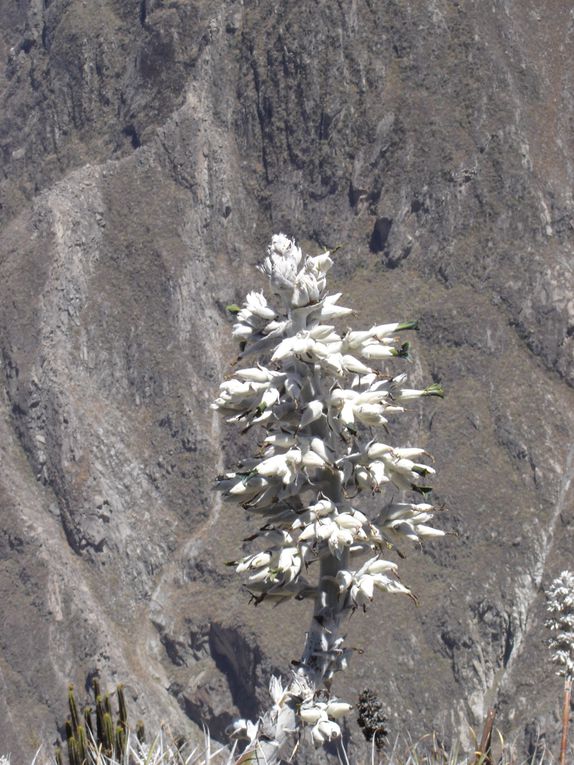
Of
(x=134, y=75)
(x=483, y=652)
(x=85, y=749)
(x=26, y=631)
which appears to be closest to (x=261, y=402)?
(x=85, y=749)

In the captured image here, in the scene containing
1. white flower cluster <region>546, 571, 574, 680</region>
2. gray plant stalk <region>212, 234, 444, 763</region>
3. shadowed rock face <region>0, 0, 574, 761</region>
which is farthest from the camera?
shadowed rock face <region>0, 0, 574, 761</region>

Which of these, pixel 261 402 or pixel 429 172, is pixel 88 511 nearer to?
pixel 429 172

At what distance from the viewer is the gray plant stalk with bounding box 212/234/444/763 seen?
9.09m

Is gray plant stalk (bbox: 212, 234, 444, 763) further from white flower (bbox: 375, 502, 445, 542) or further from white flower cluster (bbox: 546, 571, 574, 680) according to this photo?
white flower cluster (bbox: 546, 571, 574, 680)

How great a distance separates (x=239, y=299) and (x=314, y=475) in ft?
528

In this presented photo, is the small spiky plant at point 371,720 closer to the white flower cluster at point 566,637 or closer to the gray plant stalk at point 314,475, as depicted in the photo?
the gray plant stalk at point 314,475

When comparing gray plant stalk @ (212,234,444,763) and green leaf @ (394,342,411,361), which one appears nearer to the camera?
gray plant stalk @ (212,234,444,763)

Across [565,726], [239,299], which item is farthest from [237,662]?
[565,726]

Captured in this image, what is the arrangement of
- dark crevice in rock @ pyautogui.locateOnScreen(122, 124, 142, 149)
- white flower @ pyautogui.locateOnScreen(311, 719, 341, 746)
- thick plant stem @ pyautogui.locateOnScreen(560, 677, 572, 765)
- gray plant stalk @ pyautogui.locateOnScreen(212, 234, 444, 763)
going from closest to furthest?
white flower @ pyautogui.locateOnScreen(311, 719, 341, 746), gray plant stalk @ pyautogui.locateOnScreen(212, 234, 444, 763), thick plant stem @ pyautogui.locateOnScreen(560, 677, 572, 765), dark crevice in rock @ pyautogui.locateOnScreen(122, 124, 142, 149)

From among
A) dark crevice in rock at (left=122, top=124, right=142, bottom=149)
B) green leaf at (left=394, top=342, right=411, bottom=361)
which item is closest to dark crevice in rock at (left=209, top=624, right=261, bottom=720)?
dark crevice in rock at (left=122, top=124, right=142, bottom=149)

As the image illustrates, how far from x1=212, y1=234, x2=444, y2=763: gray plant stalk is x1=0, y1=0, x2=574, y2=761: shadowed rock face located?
431 ft

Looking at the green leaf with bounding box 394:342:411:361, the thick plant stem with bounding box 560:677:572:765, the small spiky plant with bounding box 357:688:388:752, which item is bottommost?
the thick plant stem with bounding box 560:677:572:765

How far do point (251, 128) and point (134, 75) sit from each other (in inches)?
855

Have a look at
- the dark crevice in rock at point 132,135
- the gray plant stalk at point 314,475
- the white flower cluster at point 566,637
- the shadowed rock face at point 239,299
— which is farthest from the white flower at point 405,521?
the dark crevice in rock at point 132,135
